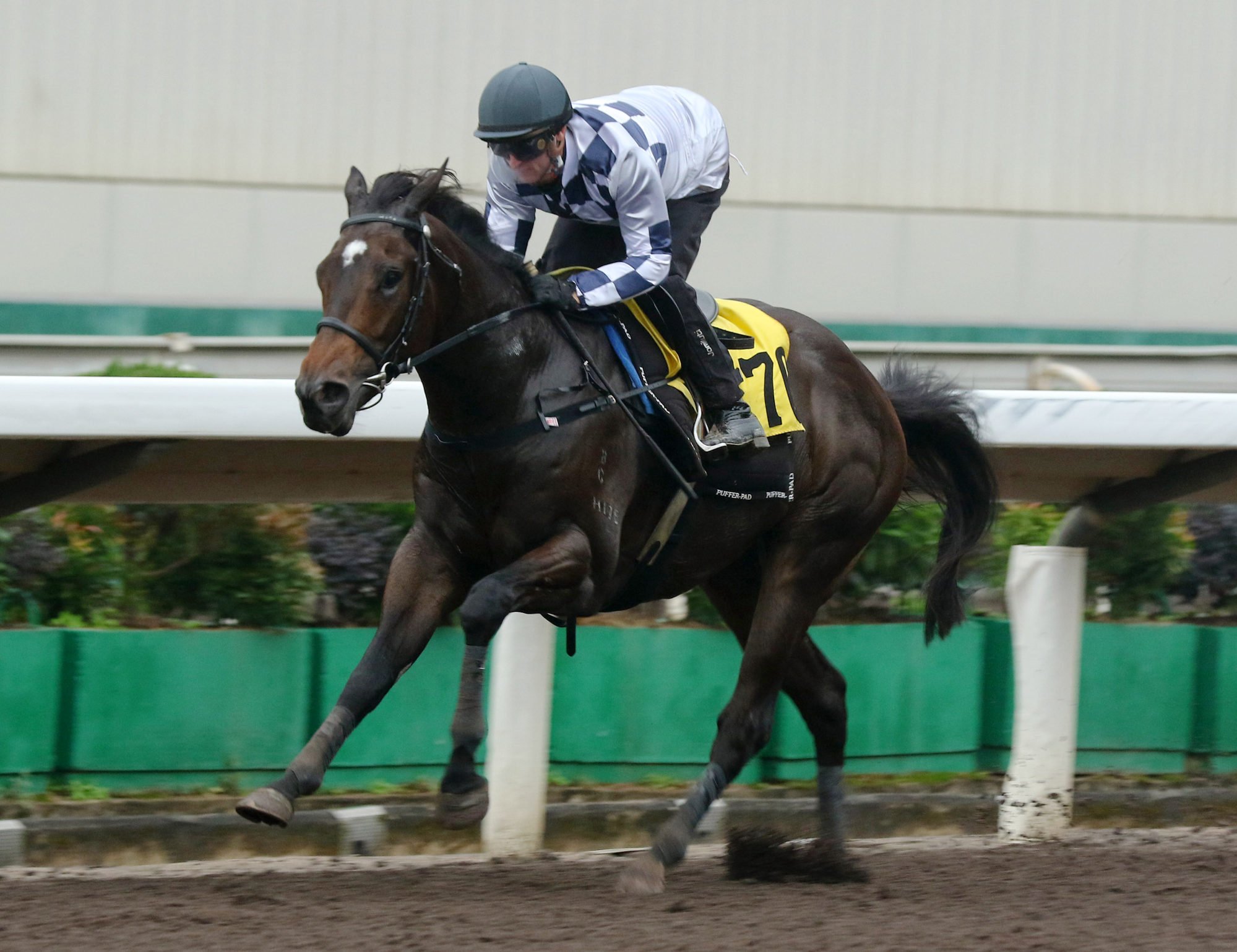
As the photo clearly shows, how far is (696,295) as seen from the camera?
4.71m

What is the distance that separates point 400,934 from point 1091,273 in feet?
39.7

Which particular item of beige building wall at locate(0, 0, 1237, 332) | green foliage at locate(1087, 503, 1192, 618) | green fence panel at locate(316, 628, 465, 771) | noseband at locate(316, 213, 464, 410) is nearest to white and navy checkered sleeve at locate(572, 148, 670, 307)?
noseband at locate(316, 213, 464, 410)

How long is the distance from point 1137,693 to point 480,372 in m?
3.79

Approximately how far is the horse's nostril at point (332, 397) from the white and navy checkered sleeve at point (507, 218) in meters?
1.04

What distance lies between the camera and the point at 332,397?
12.3 ft

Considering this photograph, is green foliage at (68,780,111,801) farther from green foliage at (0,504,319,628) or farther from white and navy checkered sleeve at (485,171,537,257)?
white and navy checkered sleeve at (485,171,537,257)

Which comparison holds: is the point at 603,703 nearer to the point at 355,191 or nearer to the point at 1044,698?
the point at 1044,698

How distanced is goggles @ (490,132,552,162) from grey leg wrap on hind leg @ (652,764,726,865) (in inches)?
74.1

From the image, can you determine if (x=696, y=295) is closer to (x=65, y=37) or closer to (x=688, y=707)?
(x=688, y=707)

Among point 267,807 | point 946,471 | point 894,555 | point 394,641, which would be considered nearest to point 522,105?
point 394,641

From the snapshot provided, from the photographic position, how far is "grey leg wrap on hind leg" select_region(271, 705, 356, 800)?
4051mm

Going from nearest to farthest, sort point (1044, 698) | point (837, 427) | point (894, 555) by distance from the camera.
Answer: point (837, 427), point (1044, 698), point (894, 555)

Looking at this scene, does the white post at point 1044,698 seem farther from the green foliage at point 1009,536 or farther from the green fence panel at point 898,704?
the green foliage at point 1009,536

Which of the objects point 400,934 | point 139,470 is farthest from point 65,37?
point 400,934
